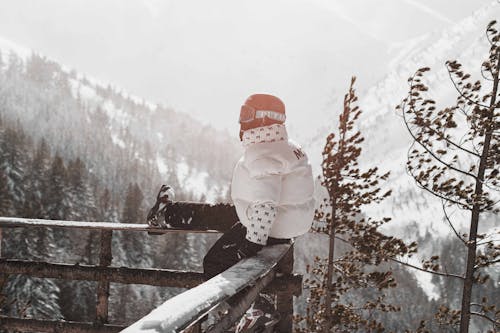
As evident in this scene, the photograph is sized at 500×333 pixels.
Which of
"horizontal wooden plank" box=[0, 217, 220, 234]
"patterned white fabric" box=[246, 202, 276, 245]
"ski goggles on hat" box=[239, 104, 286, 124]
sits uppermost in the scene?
"ski goggles on hat" box=[239, 104, 286, 124]

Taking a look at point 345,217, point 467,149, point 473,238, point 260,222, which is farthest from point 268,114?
point 345,217

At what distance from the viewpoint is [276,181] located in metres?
2.99

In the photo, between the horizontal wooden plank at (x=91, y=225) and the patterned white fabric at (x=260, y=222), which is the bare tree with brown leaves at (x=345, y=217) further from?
the patterned white fabric at (x=260, y=222)

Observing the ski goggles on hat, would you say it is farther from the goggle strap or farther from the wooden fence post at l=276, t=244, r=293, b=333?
the wooden fence post at l=276, t=244, r=293, b=333

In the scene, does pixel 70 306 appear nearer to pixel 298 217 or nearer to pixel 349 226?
pixel 349 226

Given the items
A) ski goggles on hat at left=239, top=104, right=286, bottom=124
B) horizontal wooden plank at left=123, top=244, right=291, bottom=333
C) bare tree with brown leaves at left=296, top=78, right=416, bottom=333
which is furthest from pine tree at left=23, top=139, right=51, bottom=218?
horizontal wooden plank at left=123, top=244, right=291, bottom=333

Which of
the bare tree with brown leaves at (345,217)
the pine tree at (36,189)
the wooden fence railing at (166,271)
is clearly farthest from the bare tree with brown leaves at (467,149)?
the pine tree at (36,189)

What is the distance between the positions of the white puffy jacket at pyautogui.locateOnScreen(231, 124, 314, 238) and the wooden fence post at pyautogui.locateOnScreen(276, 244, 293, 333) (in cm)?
23

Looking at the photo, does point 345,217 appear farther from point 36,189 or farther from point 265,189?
point 36,189

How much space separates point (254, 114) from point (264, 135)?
19 cm

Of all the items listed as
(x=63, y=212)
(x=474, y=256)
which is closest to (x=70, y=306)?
(x=63, y=212)

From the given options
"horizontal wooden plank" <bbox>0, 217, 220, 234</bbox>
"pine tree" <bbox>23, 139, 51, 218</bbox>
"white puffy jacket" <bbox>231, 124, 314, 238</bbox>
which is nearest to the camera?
"white puffy jacket" <bbox>231, 124, 314, 238</bbox>

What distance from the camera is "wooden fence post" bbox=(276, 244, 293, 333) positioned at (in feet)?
9.44

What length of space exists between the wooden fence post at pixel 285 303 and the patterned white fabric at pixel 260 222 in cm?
18
